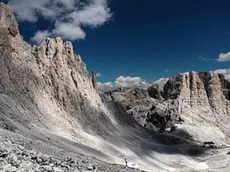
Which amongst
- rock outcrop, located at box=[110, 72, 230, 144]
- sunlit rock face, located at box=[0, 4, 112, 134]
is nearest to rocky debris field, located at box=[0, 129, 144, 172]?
sunlit rock face, located at box=[0, 4, 112, 134]

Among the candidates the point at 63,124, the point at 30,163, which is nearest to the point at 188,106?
the point at 63,124

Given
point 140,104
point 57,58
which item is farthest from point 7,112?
point 140,104

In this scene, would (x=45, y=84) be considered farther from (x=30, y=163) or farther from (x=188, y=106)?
(x=188, y=106)

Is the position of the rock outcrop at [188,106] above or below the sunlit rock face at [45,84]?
above

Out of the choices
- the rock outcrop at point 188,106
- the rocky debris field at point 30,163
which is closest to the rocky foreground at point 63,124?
the rocky debris field at point 30,163

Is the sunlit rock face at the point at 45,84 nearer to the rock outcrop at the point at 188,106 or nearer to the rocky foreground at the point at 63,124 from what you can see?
the rocky foreground at the point at 63,124

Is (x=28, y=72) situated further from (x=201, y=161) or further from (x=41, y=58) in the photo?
(x=201, y=161)

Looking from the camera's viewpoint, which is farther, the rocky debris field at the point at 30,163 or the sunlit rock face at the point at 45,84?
the sunlit rock face at the point at 45,84

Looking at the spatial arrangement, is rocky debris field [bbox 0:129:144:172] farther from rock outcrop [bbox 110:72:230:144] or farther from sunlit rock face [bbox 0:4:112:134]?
rock outcrop [bbox 110:72:230:144]

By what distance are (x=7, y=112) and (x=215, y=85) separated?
96.6 meters

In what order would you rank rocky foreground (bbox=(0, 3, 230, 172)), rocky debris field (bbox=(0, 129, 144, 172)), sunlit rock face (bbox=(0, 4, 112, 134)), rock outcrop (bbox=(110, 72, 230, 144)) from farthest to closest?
rock outcrop (bbox=(110, 72, 230, 144)) → sunlit rock face (bbox=(0, 4, 112, 134)) → rocky foreground (bbox=(0, 3, 230, 172)) → rocky debris field (bbox=(0, 129, 144, 172))

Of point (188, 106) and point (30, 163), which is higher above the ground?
point (188, 106)

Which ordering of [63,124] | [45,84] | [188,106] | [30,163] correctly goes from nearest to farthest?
[30,163] < [63,124] < [45,84] < [188,106]

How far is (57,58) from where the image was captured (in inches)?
2228
